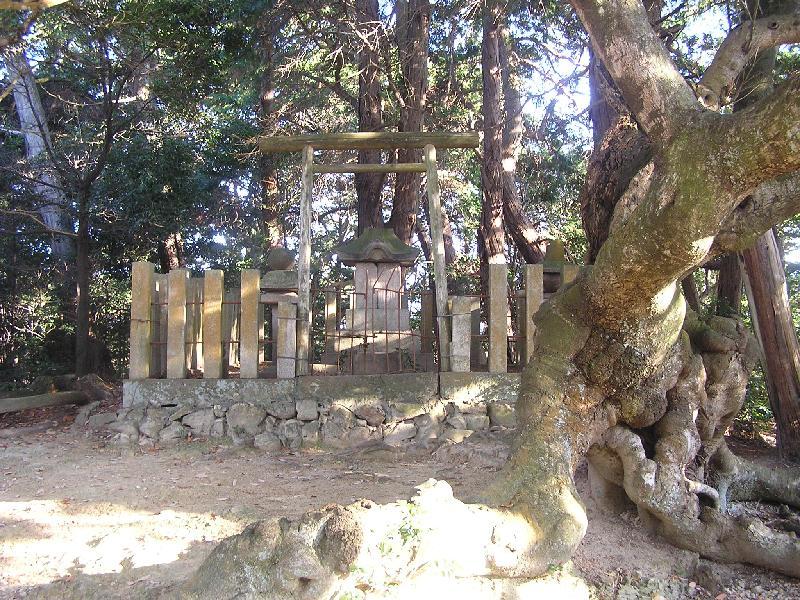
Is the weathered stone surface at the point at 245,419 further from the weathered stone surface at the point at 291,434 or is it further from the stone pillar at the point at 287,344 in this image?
the stone pillar at the point at 287,344

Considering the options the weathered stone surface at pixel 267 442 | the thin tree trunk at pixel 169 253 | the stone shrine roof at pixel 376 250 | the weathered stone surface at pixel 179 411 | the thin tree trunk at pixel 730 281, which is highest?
the thin tree trunk at pixel 169 253

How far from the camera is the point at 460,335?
21.3ft

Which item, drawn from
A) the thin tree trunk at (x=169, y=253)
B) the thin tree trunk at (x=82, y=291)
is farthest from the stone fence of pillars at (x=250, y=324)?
the thin tree trunk at (x=169, y=253)

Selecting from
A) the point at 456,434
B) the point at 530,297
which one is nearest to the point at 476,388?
the point at 456,434

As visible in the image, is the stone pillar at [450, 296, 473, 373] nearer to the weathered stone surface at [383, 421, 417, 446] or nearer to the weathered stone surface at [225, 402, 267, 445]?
the weathered stone surface at [383, 421, 417, 446]

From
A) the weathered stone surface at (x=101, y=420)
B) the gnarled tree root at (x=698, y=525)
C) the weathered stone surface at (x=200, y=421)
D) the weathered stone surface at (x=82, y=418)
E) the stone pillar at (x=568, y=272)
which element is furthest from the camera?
the weathered stone surface at (x=82, y=418)

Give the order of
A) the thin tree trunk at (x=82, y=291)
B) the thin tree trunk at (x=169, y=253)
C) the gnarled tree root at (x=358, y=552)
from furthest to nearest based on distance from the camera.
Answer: the thin tree trunk at (x=169, y=253)
the thin tree trunk at (x=82, y=291)
the gnarled tree root at (x=358, y=552)

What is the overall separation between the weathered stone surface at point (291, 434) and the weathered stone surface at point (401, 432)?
869 millimetres

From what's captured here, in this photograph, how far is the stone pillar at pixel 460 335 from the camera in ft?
21.3

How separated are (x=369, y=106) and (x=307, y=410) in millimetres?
5302

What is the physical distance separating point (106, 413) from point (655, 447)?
579 centimetres

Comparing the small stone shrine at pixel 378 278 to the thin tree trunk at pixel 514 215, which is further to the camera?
the thin tree trunk at pixel 514 215

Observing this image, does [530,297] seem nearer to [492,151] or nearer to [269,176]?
[492,151]

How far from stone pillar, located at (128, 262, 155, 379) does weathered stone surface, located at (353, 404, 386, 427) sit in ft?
7.58
